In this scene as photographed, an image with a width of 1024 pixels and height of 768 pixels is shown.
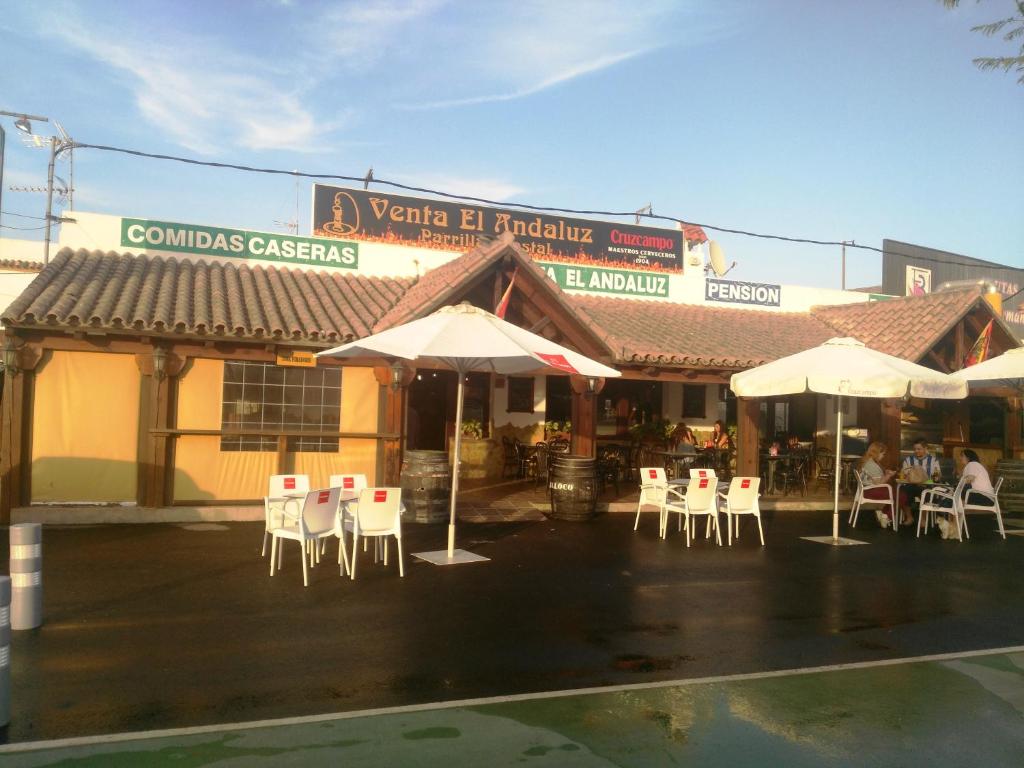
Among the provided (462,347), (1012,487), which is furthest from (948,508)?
(462,347)

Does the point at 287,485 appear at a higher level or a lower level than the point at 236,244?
lower

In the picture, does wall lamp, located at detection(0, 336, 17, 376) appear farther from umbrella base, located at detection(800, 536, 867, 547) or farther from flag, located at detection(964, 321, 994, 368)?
flag, located at detection(964, 321, 994, 368)

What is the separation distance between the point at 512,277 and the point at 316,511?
674 centimetres

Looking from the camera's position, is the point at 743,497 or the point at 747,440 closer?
the point at 743,497

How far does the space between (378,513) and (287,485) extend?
1.54 m

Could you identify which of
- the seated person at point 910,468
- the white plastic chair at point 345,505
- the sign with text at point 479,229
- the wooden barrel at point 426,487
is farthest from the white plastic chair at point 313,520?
the seated person at point 910,468

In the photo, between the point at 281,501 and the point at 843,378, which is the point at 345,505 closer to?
the point at 281,501

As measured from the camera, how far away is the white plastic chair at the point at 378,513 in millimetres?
8445

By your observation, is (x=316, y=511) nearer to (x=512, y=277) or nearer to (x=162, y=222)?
(x=512, y=277)

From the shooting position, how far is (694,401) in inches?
770

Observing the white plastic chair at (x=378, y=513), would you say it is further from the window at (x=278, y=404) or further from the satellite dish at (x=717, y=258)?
the satellite dish at (x=717, y=258)

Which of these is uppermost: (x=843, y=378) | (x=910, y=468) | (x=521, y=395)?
(x=843, y=378)

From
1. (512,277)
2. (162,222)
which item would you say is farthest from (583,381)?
(162,222)

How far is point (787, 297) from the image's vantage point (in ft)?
66.8
